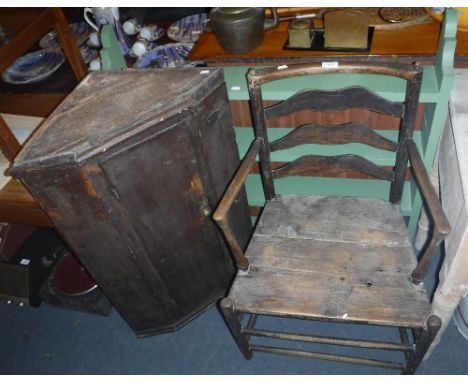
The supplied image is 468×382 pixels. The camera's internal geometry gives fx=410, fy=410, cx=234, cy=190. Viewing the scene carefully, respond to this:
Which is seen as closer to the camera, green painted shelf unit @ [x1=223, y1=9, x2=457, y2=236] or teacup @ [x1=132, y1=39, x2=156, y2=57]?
green painted shelf unit @ [x1=223, y1=9, x2=457, y2=236]

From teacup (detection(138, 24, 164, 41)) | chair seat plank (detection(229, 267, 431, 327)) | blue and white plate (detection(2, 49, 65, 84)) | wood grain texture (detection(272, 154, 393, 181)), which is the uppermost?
teacup (detection(138, 24, 164, 41))

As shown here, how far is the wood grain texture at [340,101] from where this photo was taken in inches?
55.2

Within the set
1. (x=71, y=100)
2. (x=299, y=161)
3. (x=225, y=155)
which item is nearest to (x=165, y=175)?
(x=225, y=155)

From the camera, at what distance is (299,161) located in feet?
5.40

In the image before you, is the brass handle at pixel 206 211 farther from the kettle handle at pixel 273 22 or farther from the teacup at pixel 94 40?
the teacup at pixel 94 40

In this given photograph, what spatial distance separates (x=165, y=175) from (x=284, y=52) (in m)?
0.70

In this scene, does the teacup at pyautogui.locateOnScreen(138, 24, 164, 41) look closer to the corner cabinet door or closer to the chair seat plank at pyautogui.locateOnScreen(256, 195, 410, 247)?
the corner cabinet door

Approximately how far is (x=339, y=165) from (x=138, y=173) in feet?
2.59

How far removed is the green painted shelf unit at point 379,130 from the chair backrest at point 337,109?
0.30 feet

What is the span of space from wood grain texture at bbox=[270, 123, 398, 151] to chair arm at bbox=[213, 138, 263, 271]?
16 cm

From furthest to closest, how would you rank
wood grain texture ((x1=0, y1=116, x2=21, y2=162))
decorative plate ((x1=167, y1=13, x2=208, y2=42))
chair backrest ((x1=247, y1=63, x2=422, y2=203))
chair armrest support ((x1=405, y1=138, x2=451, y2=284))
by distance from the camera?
decorative plate ((x1=167, y1=13, x2=208, y2=42)), wood grain texture ((x1=0, y1=116, x2=21, y2=162)), chair backrest ((x1=247, y1=63, x2=422, y2=203)), chair armrest support ((x1=405, y1=138, x2=451, y2=284))

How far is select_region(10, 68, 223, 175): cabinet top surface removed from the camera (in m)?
1.20

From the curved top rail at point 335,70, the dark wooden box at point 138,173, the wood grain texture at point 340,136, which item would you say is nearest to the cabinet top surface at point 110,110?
the dark wooden box at point 138,173

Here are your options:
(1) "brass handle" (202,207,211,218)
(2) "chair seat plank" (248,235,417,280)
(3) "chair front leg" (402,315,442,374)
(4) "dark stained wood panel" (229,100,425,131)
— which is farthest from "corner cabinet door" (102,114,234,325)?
(3) "chair front leg" (402,315,442,374)
